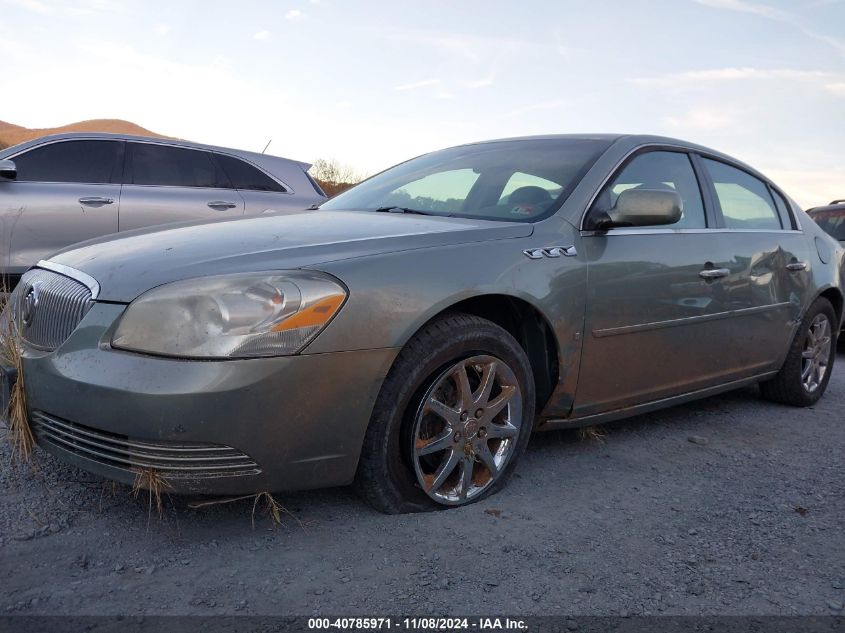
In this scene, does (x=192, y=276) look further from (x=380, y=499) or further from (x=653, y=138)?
(x=653, y=138)

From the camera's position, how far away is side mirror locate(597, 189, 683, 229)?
3158 millimetres

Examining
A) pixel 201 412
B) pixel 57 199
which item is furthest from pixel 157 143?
pixel 201 412

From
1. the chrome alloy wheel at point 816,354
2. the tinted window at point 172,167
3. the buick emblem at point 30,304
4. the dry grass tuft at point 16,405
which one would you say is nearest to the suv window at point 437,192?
the buick emblem at point 30,304

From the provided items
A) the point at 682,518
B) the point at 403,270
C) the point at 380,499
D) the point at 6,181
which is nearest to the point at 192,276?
the point at 403,270

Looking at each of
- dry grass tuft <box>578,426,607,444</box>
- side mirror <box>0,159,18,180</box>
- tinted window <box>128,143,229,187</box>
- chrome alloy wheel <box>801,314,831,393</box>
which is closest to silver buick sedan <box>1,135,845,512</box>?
dry grass tuft <box>578,426,607,444</box>

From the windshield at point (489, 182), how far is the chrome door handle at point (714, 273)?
2.51 feet

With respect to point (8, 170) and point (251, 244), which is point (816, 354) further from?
point (8, 170)

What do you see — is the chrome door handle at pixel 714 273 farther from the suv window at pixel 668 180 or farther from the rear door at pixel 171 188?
the rear door at pixel 171 188

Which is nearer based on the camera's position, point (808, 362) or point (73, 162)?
point (808, 362)

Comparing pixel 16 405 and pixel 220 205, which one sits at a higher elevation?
pixel 220 205

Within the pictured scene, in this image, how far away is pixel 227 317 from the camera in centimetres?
223

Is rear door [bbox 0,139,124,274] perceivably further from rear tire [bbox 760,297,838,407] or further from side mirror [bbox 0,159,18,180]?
rear tire [bbox 760,297,838,407]

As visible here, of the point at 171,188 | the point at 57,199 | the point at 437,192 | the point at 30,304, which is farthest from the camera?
the point at 171,188

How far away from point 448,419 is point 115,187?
496 cm
